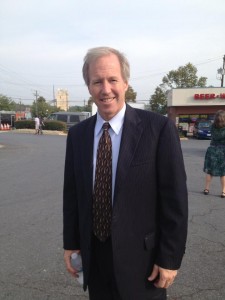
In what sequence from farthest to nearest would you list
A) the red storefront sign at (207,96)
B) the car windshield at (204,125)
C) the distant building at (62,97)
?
the distant building at (62,97), the red storefront sign at (207,96), the car windshield at (204,125)

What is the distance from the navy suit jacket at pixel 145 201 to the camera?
1872 mm

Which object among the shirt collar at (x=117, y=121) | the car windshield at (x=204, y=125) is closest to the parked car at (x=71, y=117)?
the car windshield at (x=204, y=125)

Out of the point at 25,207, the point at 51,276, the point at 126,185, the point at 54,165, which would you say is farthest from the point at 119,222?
the point at 54,165

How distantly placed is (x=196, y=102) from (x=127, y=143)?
35553 mm

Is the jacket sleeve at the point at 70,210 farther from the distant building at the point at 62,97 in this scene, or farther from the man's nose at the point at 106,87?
the distant building at the point at 62,97

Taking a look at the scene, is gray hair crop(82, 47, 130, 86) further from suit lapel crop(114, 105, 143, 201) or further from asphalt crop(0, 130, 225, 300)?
asphalt crop(0, 130, 225, 300)

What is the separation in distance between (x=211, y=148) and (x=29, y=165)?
258 inches

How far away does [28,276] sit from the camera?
3.47 m

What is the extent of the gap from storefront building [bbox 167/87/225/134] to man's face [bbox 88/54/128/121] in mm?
34028

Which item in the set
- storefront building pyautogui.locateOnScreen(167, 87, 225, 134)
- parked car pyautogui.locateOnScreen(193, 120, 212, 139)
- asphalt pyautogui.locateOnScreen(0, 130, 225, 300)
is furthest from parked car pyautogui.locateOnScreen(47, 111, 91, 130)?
asphalt pyautogui.locateOnScreen(0, 130, 225, 300)

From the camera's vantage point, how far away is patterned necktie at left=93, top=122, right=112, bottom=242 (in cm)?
198

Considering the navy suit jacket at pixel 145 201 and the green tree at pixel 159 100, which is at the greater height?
the green tree at pixel 159 100

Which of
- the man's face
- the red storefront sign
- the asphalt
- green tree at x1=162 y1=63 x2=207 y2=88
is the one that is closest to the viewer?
the man's face

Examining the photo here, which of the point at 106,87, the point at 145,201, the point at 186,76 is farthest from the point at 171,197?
the point at 186,76
